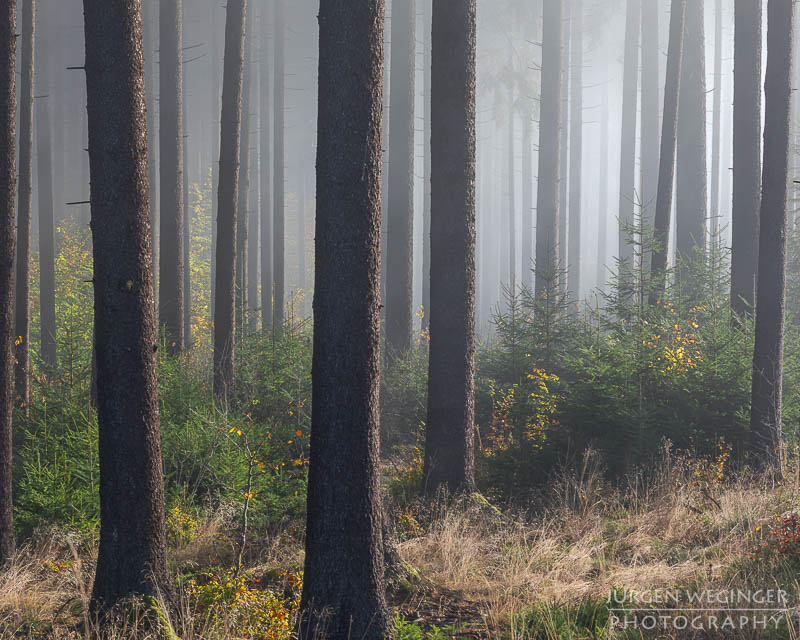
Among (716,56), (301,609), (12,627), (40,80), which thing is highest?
(716,56)

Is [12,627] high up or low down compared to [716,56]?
down

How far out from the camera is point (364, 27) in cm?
462

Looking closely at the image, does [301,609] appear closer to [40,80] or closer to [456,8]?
[456,8]

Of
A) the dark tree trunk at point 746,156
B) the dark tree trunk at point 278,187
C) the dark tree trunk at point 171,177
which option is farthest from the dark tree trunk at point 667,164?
the dark tree trunk at point 278,187

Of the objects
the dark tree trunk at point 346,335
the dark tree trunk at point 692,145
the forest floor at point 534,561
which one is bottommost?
the forest floor at point 534,561

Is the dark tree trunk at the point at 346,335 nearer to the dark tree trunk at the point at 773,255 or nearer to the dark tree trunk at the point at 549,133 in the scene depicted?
the dark tree trunk at the point at 773,255

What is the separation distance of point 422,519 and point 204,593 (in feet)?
9.53

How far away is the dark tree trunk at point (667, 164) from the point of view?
1210 centimetres

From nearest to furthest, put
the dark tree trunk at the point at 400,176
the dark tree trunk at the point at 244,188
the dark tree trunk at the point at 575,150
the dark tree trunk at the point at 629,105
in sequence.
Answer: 1. the dark tree trunk at the point at 400,176
2. the dark tree trunk at the point at 244,188
3. the dark tree trunk at the point at 629,105
4. the dark tree trunk at the point at 575,150

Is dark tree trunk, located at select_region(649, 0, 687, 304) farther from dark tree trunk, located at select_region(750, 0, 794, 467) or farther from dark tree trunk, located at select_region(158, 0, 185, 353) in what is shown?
dark tree trunk, located at select_region(158, 0, 185, 353)

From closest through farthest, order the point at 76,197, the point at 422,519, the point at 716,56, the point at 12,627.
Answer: the point at 12,627
the point at 422,519
the point at 716,56
the point at 76,197

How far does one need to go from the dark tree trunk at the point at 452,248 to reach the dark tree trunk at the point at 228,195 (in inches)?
228

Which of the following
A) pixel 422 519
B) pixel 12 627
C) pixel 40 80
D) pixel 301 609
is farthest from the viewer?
pixel 40 80

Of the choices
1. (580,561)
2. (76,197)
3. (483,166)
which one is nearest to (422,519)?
(580,561)
